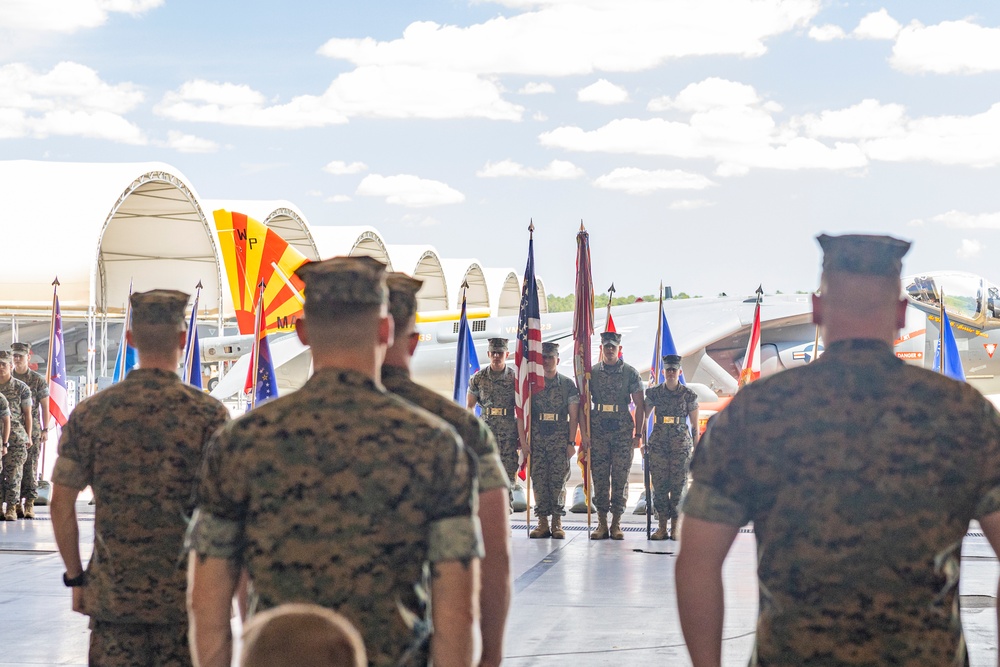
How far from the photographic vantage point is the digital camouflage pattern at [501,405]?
10766 millimetres

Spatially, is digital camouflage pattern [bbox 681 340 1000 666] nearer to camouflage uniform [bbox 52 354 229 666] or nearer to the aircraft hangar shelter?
camouflage uniform [bbox 52 354 229 666]

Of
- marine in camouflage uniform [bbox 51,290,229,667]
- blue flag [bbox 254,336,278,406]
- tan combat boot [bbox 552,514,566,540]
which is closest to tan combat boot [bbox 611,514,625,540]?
tan combat boot [bbox 552,514,566,540]

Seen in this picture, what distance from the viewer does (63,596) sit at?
23.8 feet

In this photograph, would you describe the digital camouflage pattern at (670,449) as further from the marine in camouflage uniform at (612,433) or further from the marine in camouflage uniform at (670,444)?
the marine in camouflage uniform at (612,433)

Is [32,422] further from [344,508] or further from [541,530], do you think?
[344,508]

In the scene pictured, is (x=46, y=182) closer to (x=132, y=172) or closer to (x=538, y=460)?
(x=132, y=172)

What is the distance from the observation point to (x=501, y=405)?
35.4 feet

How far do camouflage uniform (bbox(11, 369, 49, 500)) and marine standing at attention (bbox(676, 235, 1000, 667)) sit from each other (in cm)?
1025

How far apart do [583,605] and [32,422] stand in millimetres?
6720

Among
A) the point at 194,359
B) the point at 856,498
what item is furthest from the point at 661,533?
the point at 856,498

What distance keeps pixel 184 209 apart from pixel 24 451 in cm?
1924

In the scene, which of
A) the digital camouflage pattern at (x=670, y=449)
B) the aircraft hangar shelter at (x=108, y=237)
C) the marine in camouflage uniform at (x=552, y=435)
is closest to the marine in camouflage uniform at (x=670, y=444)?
the digital camouflage pattern at (x=670, y=449)

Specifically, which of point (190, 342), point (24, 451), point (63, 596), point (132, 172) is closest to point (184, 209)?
point (132, 172)

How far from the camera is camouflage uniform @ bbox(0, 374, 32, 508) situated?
34.7 feet
